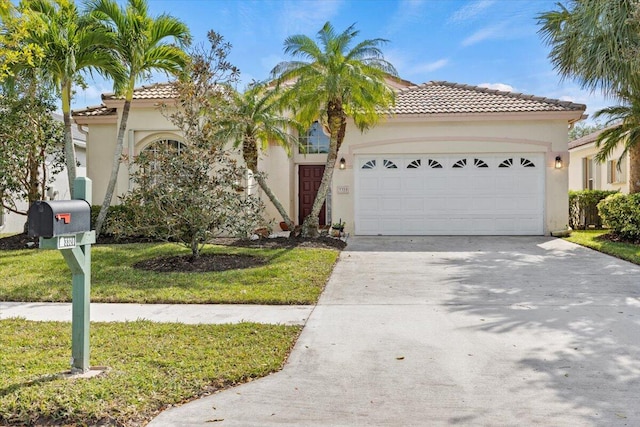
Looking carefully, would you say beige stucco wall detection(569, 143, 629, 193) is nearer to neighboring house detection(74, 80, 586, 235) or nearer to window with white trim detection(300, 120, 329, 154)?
neighboring house detection(74, 80, 586, 235)

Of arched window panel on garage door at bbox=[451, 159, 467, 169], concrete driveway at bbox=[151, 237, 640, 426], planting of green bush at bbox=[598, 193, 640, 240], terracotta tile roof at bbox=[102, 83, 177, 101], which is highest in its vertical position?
terracotta tile roof at bbox=[102, 83, 177, 101]

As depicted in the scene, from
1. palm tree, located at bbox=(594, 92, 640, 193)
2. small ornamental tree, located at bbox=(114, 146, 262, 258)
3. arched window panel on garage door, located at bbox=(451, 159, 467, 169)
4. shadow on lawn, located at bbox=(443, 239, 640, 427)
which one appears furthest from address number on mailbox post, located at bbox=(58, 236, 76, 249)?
palm tree, located at bbox=(594, 92, 640, 193)

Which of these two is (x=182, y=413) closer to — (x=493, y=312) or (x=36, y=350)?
(x=36, y=350)

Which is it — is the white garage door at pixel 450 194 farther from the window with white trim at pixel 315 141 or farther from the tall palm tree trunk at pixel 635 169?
the tall palm tree trunk at pixel 635 169

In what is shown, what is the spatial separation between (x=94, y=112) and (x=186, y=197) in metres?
8.98

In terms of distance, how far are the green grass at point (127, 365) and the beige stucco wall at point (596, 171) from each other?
19.3 meters

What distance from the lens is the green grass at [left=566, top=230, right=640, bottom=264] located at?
34.1 feet

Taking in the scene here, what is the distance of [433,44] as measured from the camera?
1661 centimetres

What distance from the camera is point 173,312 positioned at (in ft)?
20.8

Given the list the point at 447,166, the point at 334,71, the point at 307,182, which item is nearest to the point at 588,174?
the point at 447,166

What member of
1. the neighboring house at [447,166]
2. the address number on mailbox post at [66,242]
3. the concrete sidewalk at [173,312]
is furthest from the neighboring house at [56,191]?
the address number on mailbox post at [66,242]

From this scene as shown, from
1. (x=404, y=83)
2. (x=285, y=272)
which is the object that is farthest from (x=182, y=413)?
(x=404, y=83)

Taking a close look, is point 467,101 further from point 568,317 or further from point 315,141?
point 568,317

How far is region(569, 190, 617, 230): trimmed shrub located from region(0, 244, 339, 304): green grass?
11.6 meters
